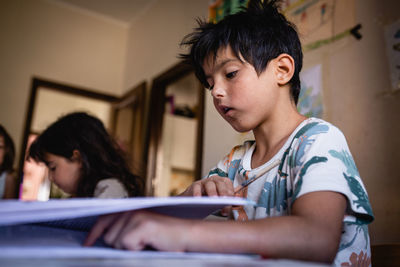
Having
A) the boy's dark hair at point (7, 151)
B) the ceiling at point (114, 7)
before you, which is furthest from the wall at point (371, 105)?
the ceiling at point (114, 7)

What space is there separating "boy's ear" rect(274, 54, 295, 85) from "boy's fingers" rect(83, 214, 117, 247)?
0.57 m

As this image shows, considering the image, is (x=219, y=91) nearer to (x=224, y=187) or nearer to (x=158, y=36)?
(x=224, y=187)

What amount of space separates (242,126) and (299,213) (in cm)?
37

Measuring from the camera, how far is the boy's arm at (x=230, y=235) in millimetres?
339

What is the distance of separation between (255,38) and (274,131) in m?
0.23

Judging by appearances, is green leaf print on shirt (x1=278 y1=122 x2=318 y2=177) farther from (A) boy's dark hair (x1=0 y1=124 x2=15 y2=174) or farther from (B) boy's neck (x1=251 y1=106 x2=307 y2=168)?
(A) boy's dark hair (x1=0 y1=124 x2=15 y2=174)

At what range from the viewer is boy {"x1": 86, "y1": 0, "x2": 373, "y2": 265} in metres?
0.35

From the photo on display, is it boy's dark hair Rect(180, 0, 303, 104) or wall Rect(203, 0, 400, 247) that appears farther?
wall Rect(203, 0, 400, 247)

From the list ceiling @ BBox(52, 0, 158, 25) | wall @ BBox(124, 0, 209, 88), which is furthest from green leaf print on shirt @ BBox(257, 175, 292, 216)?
ceiling @ BBox(52, 0, 158, 25)

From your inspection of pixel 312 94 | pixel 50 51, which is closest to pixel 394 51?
pixel 312 94

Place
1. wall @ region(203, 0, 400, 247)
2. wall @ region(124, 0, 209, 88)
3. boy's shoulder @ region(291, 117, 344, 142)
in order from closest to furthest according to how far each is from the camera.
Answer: boy's shoulder @ region(291, 117, 344, 142), wall @ region(203, 0, 400, 247), wall @ region(124, 0, 209, 88)

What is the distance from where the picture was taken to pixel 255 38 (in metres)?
0.81

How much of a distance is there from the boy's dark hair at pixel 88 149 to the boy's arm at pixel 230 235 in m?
1.18

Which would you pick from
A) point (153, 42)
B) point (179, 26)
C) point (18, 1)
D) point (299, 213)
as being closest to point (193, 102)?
point (153, 42)
